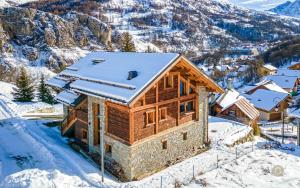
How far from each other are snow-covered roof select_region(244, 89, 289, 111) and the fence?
38.8 m

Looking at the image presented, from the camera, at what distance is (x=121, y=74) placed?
22219 mm

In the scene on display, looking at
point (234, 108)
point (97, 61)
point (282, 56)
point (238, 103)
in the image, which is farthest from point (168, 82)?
point (282, 56)

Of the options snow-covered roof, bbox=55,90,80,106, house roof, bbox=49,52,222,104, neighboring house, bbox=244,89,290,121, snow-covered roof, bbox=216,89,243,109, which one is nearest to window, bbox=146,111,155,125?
house roof, bbox=49,52,222,104

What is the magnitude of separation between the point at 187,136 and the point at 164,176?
4.70 m

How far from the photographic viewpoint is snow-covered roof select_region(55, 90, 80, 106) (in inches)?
983

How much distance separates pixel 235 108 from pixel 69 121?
29.1 metres

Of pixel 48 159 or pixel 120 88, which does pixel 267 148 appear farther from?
pixel 48 159

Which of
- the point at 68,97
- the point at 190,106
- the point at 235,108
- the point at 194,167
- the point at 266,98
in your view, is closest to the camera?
the point at 194,167

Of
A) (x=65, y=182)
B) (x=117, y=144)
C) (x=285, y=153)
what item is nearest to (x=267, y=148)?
(x=285, y=153)

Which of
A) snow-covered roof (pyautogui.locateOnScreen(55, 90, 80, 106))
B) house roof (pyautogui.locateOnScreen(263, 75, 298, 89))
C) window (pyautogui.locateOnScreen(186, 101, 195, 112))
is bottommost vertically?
house roof (pyautogui.locateOnScreen(263, 75, 298, 89))

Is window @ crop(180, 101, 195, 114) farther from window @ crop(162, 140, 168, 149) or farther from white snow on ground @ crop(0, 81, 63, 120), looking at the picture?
white snow on ground @ crop(0, 81, 63, 120)

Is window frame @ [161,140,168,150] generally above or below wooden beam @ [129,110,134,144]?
below

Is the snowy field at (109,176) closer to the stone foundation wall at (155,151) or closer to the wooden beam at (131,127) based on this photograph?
the stone foundation wall at (155,151)

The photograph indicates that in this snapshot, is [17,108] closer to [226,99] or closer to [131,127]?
[131,127]
